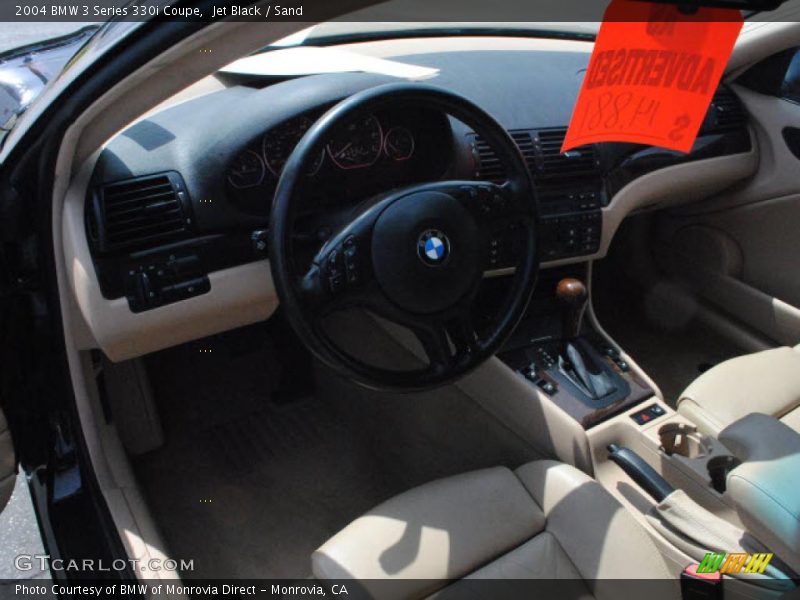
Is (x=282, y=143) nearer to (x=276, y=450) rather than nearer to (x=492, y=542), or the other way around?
(x=492, y=542)

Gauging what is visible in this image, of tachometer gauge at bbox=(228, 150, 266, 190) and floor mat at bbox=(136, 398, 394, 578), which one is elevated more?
tachometer gauge at bbox=(228, 150, 266, 190)

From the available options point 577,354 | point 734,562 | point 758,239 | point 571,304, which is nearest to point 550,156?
point 571,304

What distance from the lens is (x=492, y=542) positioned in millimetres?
1325

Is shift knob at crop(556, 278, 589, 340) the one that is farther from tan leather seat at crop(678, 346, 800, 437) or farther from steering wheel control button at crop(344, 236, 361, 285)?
steering wheel control button at crop(344, 236, 361, 285)

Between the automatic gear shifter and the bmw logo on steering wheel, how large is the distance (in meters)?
0.61

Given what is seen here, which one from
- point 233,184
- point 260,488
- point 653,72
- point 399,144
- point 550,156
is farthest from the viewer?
point 260,488

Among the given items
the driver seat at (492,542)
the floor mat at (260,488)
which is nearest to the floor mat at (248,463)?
the floor mat at (260,488)

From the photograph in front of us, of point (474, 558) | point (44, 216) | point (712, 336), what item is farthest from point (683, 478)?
point (44, 216)

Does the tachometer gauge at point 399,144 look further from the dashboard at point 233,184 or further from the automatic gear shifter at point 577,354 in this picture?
the automatic gear shifter at point 577,354

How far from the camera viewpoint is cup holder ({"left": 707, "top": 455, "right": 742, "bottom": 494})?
1.52 m

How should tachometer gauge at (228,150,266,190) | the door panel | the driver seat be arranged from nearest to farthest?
the driver seat → tachometer gauge at (228,150,266,190) → the door panel

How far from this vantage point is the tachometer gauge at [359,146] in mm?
1545

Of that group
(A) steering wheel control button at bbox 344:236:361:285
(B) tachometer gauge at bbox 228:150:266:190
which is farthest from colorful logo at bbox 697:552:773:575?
(B) tachometer gauge at bbox 228:150:266:190

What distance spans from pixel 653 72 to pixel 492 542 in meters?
0.86
